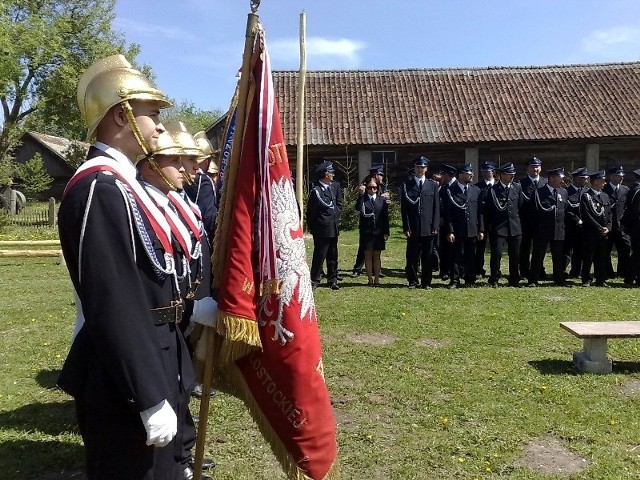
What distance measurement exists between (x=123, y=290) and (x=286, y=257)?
1.00 m

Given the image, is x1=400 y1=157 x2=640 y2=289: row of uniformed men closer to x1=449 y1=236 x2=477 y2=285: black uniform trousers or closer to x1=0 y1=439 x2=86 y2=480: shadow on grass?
x1=449 y1=236 x2=477 y2=285: black uniform trousers

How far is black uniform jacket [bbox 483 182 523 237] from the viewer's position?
1042 cm

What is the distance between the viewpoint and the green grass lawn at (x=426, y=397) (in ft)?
13.5

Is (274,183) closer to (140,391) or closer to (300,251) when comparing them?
(300,251)

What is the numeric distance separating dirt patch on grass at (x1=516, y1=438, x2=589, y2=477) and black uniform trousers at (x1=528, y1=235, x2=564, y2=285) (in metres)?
6.70

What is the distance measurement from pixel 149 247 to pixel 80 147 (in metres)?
39.2

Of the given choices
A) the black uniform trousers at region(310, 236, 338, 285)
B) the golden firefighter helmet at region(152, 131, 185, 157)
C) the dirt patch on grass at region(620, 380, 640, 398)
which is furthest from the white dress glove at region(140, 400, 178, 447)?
the black uniform trousers at region(310, 236, 338, 285)

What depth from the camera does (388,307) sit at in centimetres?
882

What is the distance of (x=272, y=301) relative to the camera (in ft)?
9.46

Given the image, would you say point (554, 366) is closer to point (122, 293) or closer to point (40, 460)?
point (40, 460)

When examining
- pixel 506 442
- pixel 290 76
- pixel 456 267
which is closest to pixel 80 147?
pixel 290 76

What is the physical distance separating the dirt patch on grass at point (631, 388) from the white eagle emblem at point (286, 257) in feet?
12.2

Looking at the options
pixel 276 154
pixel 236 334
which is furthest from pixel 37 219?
pixel 236 334

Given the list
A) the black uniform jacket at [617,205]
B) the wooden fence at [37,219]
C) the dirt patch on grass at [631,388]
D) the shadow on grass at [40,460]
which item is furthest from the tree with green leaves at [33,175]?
the dirt patch on grass at [631,388]
